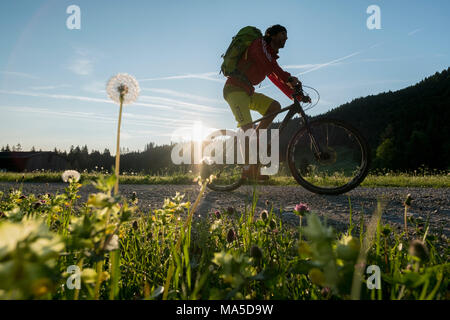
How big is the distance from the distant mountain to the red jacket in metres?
33.1

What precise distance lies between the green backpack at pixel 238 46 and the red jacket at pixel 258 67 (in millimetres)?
77

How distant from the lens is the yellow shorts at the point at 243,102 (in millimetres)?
4500

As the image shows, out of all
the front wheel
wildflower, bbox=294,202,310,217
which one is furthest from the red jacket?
wildflower, bbox=294,202,310,217

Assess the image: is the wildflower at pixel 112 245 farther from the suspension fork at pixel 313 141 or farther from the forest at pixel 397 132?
the forest at pixel 397 132

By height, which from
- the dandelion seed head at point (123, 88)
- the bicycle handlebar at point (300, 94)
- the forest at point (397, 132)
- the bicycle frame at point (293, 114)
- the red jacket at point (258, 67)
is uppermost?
the forest at point (397, 132)

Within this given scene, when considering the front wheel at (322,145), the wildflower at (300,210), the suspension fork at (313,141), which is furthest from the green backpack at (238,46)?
the wildflower at (300,210)

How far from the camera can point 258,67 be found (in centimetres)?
427

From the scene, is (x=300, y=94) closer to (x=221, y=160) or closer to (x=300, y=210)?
(x=221, y=160)

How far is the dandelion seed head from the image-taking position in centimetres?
100

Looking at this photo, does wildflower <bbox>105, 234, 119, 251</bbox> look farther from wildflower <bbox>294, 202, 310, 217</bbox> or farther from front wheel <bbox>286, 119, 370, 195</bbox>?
front wheel <bbox>286, 119, 370, 195</bbox>

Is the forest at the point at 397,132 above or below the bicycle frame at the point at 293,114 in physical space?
above
